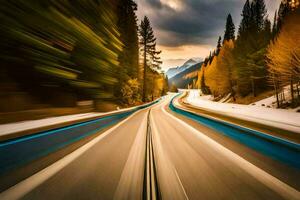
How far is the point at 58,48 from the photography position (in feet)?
19.1

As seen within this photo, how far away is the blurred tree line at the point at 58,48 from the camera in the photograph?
174 inches

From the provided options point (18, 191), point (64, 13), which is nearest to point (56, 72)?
point (64, 13)

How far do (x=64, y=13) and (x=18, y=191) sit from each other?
6.02 metres

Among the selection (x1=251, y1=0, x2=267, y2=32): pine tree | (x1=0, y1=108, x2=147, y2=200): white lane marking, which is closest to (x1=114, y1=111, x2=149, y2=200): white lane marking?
(x1=0, y1=108, x2=147, y2=200): white lane marking

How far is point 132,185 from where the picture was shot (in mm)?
2176

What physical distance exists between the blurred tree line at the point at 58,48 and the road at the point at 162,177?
3.62m

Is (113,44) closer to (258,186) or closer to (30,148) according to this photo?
(30,148)

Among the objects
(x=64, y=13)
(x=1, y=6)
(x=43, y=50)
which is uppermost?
(x=64, y=13)

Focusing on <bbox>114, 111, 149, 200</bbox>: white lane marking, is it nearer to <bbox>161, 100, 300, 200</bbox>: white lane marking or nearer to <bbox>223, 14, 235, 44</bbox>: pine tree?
<bbox>161, 100, 300, 200</bbox>: white lane marking

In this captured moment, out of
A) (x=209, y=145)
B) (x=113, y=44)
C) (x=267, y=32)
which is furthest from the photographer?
(x=267, y=32)

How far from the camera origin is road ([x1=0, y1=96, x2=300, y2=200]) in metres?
1.94

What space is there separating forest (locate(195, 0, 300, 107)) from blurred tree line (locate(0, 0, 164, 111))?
52.7 ft

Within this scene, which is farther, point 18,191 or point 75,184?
point 75,184

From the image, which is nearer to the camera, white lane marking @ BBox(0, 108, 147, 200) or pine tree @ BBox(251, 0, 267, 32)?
white lane marking @ BBox(0, 108, 147, 200)
